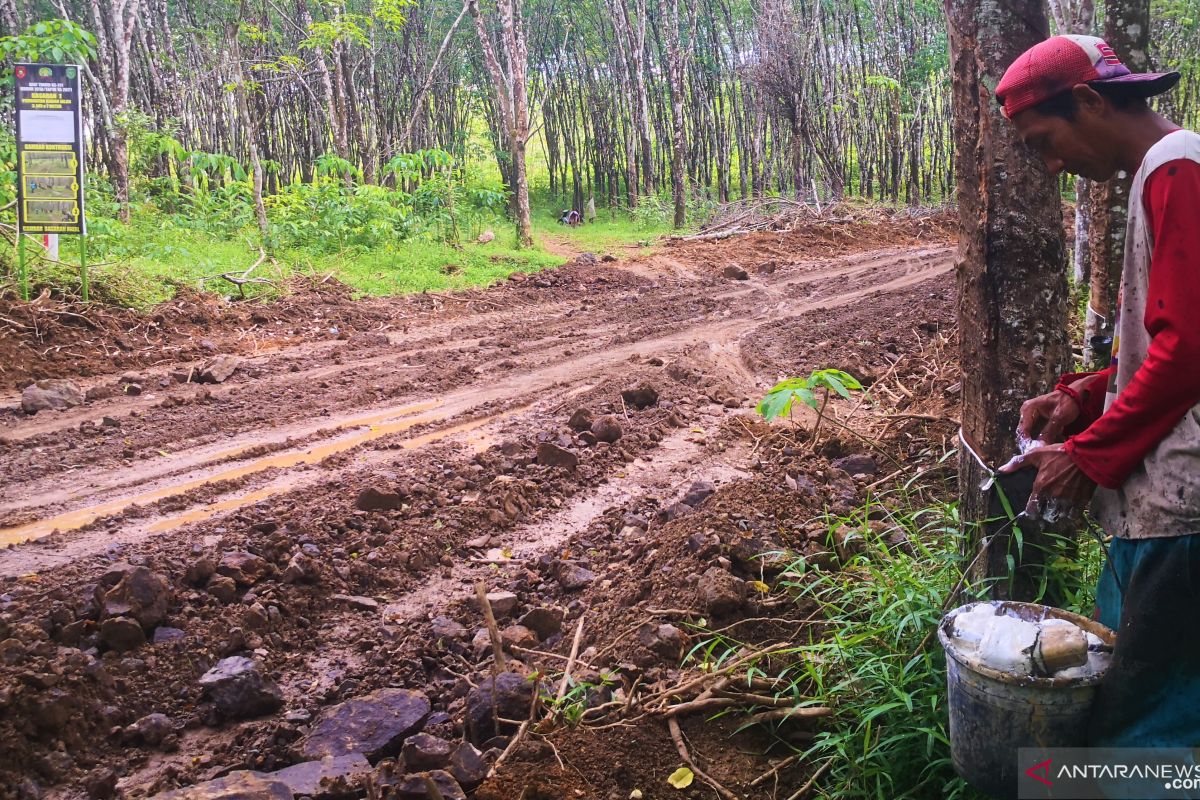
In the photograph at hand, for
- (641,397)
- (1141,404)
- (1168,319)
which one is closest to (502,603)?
(1141,404)

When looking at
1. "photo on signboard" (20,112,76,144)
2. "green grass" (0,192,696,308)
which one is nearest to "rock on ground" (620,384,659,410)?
"green grass" (0,192,696,308)

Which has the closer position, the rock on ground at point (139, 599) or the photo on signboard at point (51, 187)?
the rock on ground at point (139, 599)

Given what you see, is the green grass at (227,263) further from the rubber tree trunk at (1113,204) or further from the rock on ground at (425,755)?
the rubber tree trunk at (1113,204)

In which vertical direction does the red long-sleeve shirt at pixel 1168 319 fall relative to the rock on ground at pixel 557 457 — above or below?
above

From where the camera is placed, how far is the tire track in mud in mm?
4797

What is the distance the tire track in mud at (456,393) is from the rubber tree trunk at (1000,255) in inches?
144

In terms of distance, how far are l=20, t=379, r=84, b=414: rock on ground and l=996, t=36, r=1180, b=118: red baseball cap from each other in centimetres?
644

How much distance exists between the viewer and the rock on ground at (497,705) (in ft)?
9.05

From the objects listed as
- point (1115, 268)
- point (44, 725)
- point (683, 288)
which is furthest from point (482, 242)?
point (44, 725)

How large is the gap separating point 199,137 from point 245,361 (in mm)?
16251

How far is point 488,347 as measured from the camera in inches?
319

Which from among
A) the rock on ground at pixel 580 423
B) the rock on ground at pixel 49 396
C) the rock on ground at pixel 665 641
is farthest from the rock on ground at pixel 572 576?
the rock on ground at pixel 49 396

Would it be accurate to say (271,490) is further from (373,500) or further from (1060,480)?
(1060,480)

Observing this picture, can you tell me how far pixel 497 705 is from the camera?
108 inches
